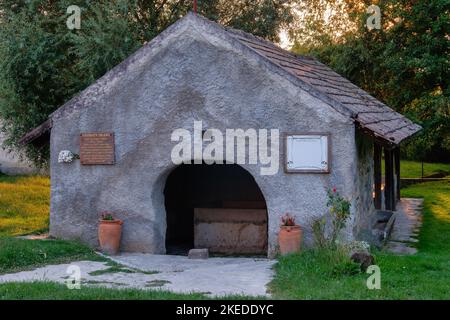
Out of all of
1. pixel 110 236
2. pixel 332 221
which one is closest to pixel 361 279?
pixel 332 221

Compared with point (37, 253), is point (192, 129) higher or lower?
higher

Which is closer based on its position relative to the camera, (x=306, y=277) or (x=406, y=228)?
(x=306, y=277)

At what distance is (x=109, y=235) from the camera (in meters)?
11.4

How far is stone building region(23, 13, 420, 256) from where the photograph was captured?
1070 centimetres

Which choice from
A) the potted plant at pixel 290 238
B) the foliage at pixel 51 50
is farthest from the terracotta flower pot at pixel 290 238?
the foliage at pixel 51 50

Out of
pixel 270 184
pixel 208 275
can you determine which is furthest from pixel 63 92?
pixel 208 275

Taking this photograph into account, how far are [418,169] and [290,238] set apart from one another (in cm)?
2248

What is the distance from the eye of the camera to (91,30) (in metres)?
16.8

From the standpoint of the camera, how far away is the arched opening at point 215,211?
13.3 metres

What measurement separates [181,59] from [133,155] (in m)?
1.89

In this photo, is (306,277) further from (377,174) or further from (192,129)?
(377,174)

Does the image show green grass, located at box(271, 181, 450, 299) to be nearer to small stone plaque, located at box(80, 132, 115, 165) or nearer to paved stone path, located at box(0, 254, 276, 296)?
paved stone path, located at box(0, 254, 276, 296)

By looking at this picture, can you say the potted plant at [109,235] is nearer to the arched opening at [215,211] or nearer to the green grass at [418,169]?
the arched opening at [215,211]
